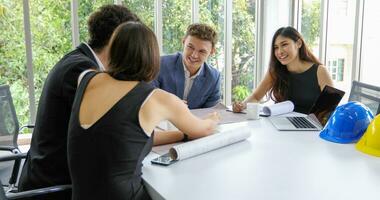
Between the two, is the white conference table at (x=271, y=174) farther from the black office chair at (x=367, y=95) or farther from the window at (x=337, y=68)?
the window at (x=337, y=68)

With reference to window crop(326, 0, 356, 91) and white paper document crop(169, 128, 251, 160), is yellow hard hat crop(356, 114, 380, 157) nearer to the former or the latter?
white paper document crop(169, 128, 251, 160)

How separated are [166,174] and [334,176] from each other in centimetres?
56

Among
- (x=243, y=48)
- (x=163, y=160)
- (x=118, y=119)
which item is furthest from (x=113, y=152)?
(x=243, y=48)

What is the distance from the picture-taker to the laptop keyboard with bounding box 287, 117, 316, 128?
1.87 m

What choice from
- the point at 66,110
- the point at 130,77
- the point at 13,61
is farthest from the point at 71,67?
the point at 13,61

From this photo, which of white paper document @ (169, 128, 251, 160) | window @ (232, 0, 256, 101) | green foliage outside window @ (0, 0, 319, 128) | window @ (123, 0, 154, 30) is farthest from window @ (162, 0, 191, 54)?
white paper document @ (169, 128, 251, 160)

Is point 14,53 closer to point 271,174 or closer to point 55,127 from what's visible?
point 55,127

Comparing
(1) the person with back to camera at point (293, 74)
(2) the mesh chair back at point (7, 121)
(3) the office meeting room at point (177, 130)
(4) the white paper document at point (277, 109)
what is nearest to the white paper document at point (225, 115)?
(3) the office meeting room at point (177, 130)

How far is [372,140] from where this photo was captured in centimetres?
144

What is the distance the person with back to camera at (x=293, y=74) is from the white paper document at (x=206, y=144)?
0.97m

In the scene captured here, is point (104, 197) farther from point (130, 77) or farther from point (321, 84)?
point (321, 84)

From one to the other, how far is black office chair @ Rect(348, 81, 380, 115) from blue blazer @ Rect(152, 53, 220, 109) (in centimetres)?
92

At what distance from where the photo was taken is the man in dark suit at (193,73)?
2414 mm

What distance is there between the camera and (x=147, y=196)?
1.17 metres
